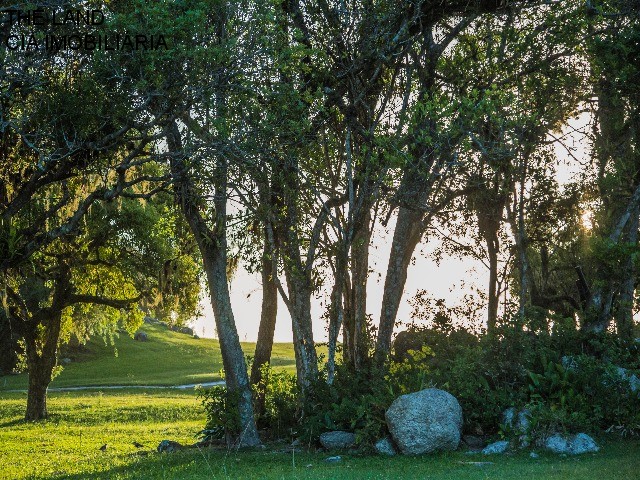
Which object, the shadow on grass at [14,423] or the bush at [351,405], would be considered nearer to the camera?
the bush at [351,405]

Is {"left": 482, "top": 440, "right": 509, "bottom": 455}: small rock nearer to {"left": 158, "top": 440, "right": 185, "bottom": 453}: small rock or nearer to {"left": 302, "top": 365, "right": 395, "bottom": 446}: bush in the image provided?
{"left": 302, "top": 365, "right": 395, "bottom": 446}: bush

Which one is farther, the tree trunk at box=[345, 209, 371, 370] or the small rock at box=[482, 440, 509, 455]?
the tree trunk at box=[345, 209, 371, 370]

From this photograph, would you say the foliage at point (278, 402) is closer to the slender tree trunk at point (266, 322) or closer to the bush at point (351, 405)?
the bush at point (351, 405)

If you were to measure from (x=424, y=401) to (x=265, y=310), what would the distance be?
7.84m

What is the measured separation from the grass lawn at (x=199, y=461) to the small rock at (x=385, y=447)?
1.42ft

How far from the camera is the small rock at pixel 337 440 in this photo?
56.2ft

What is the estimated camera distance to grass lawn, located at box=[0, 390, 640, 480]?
42.8 feet

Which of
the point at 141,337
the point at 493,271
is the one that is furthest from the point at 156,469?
the point at 141,337

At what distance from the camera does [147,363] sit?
211 feet

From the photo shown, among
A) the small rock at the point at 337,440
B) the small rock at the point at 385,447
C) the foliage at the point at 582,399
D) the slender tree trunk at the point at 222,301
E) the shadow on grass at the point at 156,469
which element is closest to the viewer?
the shadow on grass at the point at 156,469

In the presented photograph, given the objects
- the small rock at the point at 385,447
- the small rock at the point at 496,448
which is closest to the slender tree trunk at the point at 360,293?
the small rock at the point at 385,447

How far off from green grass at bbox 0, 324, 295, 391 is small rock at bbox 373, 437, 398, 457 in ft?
117

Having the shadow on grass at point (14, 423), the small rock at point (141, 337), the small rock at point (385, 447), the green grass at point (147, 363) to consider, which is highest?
the small rock at point (141, 337)

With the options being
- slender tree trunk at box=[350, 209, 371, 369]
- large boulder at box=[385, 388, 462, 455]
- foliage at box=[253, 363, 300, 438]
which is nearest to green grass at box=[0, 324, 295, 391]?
foliage at box=[253, 363, 300, 438]
